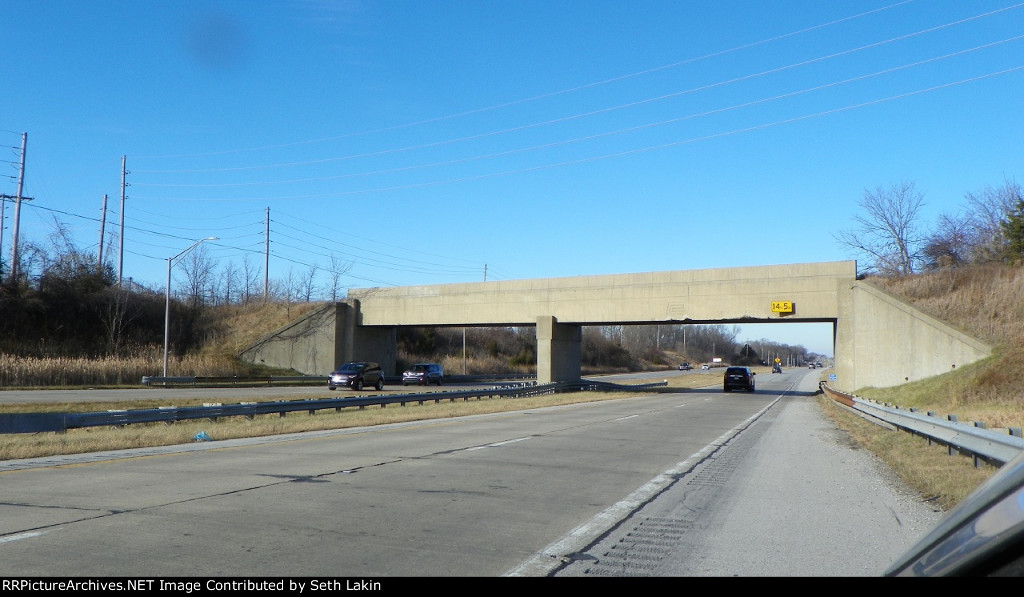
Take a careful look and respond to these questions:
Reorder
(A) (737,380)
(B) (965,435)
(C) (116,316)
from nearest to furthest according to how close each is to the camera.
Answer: (B) (965,435) < (A) (737,380) < (C) (116,316)

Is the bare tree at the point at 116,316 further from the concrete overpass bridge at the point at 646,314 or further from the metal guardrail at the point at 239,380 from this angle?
the metal guardrail at the point at 239,380

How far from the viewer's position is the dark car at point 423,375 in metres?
54.9

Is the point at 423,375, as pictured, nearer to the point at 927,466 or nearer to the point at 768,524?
the point at 927,466

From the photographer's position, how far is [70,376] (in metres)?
43.5

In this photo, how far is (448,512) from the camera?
28.3 feet

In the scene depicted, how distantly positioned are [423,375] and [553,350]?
963 cm

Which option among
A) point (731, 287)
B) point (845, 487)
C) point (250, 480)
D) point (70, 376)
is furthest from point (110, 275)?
point (845, 487)

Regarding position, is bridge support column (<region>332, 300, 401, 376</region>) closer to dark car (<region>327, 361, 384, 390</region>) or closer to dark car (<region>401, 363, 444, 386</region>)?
dark car (<region>401, 363, 444, 386</region>)

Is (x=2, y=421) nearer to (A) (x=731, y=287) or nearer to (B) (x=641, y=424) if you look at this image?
(B) (x=641, y=424)

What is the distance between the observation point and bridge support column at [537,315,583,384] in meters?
51.7

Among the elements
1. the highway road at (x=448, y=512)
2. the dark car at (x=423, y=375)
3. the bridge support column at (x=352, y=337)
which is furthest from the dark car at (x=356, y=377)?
the highway road at (x=448, y=512)

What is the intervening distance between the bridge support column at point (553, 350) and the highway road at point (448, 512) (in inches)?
1395

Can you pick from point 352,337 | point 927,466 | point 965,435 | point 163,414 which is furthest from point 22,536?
point 352,337
